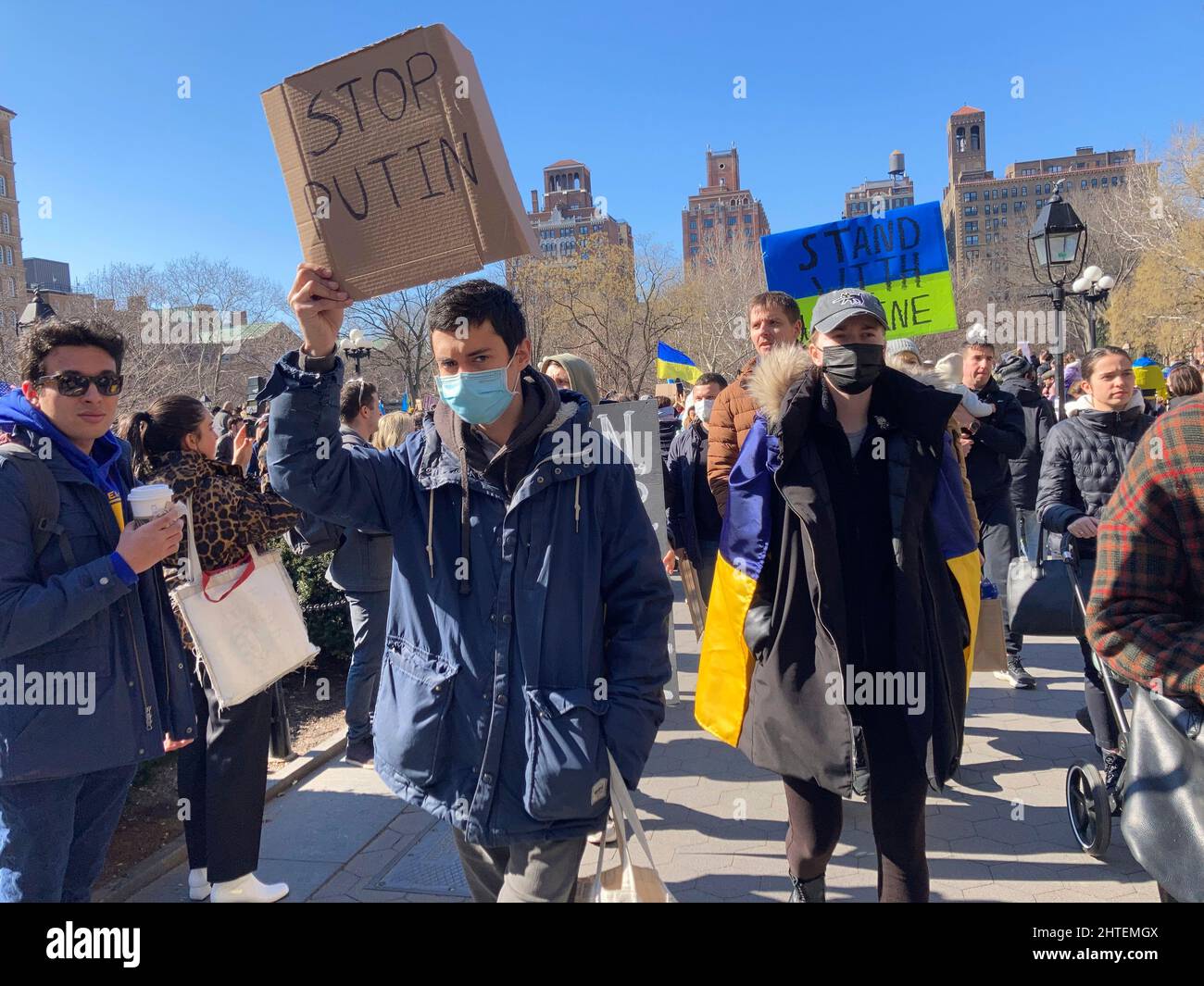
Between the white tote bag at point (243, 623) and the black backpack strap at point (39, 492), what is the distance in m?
0.63

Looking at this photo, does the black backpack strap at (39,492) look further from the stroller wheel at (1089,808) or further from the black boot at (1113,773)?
the black boot at (1113,773)

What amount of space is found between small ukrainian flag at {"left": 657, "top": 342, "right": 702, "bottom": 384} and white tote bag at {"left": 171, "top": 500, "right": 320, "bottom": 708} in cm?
1048

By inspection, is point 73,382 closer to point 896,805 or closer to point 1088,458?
point 896,805

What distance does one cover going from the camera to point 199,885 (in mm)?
3549

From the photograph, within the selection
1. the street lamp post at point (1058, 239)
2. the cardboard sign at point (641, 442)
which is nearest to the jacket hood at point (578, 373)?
the cardboard sign at point (641, 442)

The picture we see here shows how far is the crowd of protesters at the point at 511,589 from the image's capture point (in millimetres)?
1999

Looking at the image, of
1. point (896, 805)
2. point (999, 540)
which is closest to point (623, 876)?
point (896, 805)

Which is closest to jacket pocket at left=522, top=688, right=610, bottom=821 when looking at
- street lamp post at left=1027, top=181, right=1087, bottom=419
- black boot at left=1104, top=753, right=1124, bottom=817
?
black boot at left=1104, top=753, right=1124, bottom=817

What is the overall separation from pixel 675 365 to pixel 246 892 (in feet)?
44.7

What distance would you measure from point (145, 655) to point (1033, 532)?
8096 millimetres

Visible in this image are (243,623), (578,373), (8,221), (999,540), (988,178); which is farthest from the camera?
(988,178)

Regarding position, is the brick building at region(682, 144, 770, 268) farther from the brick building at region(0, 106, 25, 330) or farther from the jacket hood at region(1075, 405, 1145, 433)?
the jacket hood at region(1075, 405, 1145, 433)

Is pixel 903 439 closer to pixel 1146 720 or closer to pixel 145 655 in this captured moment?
pixel 1146 720

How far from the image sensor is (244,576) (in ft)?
11.0
